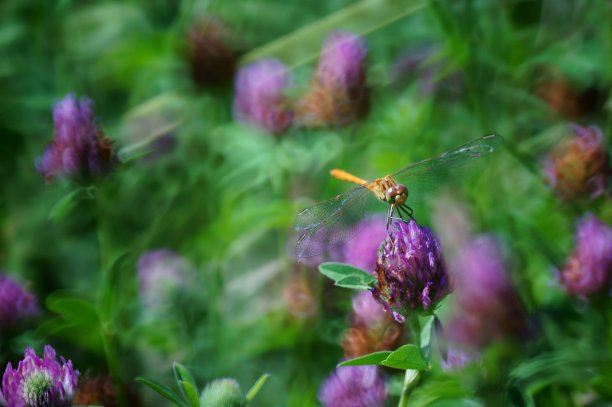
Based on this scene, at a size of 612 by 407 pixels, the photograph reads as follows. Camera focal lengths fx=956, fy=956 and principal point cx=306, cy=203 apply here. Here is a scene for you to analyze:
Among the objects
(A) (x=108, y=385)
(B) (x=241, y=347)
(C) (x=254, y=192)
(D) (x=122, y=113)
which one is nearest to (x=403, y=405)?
(A) (x=108, y=385)

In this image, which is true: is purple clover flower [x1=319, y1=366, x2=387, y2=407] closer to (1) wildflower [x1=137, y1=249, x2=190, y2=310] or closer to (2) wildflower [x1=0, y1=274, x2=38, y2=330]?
(2) wildflower [x1=0, y1=274, x2=38, y2=330]

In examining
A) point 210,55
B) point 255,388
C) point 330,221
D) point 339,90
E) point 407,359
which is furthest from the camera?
point 210,55

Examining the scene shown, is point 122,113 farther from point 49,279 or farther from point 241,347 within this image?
point 241,347

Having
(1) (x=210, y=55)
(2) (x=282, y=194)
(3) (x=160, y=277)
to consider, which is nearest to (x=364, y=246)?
(2) (x=282, y=194)

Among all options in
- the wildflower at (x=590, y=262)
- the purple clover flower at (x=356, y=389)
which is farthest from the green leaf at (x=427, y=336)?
the wildflower at (x=590, y=262)

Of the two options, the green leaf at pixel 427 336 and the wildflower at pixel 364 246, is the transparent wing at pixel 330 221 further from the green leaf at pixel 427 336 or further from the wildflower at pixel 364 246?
the green leaf at pixel 427 336

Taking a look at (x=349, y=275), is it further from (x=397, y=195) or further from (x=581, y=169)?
(x=581, y=169)
